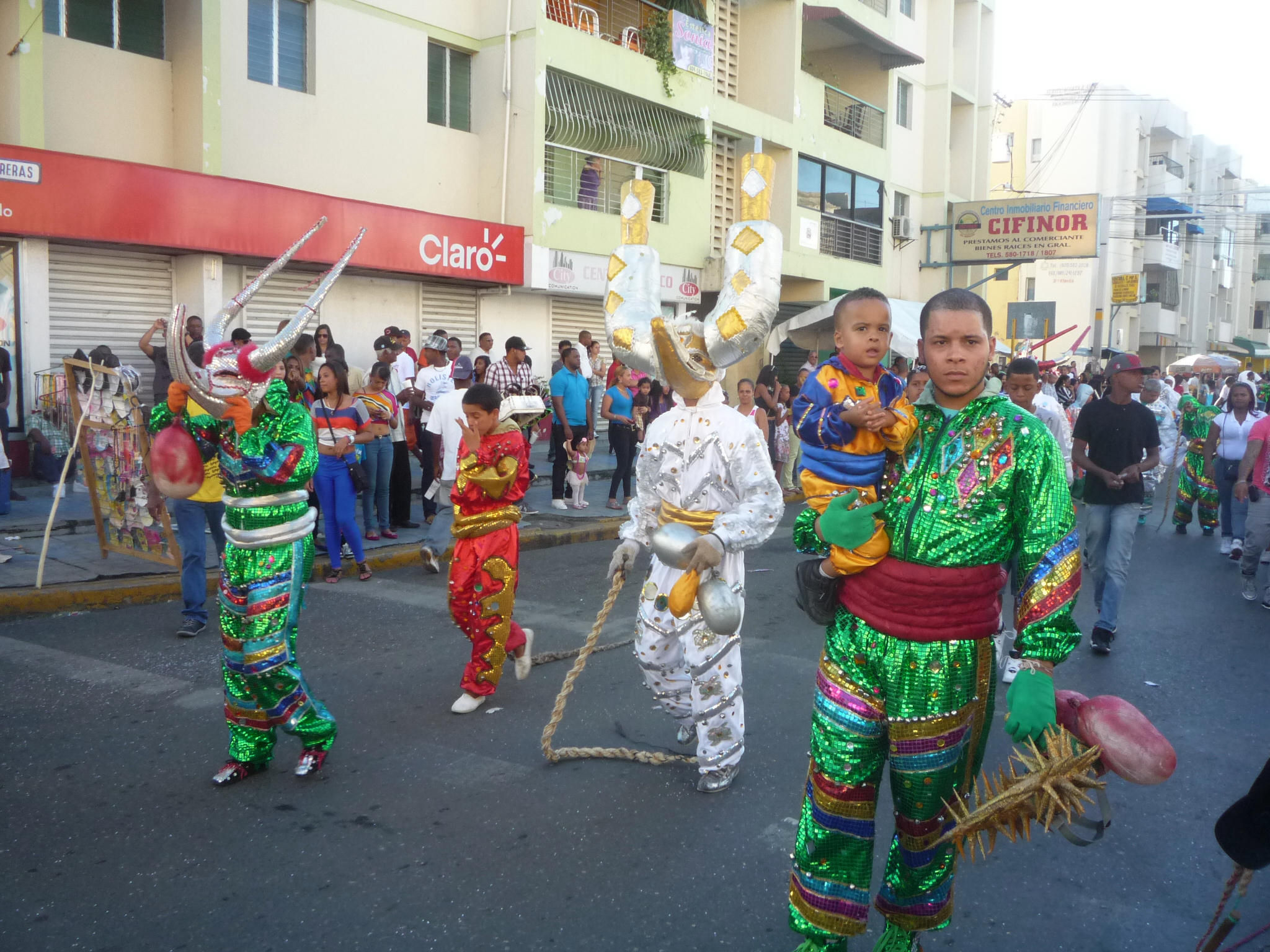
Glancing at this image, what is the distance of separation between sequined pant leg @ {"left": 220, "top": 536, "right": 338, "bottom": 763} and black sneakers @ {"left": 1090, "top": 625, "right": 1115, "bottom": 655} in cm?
499

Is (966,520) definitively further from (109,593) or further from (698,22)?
(698,22)

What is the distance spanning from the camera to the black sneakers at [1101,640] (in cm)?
682

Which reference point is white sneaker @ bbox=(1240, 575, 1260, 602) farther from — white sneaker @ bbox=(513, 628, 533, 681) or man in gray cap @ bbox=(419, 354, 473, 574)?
man in gray cap @ bbox=(419, 354, 473, 574)

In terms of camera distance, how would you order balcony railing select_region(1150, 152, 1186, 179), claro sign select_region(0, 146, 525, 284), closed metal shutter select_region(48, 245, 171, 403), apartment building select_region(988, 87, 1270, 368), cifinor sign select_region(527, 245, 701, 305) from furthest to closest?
balcony railing select_region(1150, 152, 1186, 179)
apartment building select_region(988, 87, 1270, 368)
cifinor sign select_region(527, 245, 701, 305)
closed metal shutter select_region(48, 245, 171, 403)
claro sign select_region(0, 146, 525, 284)

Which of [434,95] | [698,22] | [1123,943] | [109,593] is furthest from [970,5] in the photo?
[1123,943]

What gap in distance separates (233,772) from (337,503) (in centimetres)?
435

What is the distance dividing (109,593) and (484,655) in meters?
3.79

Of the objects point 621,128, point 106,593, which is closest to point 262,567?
point 106,593

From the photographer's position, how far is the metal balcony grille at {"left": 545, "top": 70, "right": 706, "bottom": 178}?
17812mm

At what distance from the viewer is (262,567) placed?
4.37 meters

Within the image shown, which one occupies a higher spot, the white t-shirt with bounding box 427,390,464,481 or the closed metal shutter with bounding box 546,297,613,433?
the closed metal shutter with bounding box 546,297,613,433

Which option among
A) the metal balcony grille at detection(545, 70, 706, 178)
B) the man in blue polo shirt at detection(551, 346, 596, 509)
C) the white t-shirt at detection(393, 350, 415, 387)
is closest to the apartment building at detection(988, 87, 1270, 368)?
the metal balcony grille at detection(545, 70, 706, 178)

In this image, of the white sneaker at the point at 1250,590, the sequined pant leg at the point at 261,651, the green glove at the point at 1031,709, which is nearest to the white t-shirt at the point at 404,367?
the sequined pant leg at the point at 261,651

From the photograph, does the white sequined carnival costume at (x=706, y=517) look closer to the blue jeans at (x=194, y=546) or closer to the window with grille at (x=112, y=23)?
the blue jeans at (x=194, y=546)
